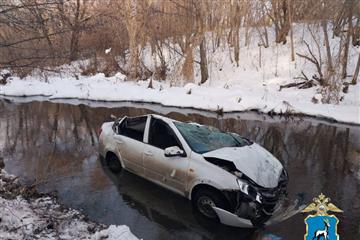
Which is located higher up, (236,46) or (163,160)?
(236,46)

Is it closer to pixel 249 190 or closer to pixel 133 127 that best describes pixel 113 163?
pixel 133 127

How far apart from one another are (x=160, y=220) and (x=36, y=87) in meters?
22.0

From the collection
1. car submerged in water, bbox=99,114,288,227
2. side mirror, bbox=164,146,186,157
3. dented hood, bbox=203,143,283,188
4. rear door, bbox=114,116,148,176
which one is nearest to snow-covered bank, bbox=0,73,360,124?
rear door, bbox=114,116,148,176

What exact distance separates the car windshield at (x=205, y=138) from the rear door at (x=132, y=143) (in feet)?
3.29

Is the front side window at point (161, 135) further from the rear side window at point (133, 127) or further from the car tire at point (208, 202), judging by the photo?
the car tire at point (208, 202)

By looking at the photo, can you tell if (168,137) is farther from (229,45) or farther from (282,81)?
(229,45)

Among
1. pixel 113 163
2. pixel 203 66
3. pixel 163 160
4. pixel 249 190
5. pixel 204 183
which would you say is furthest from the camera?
pixel 203 66

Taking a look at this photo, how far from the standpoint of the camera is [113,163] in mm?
9727

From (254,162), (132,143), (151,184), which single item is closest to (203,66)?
(132,143)

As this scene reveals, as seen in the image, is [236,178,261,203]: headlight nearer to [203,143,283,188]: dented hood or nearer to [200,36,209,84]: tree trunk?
→ [203,143,283,188]: dented hood

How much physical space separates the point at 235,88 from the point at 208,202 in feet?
56.6

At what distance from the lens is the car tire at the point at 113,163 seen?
9594mm

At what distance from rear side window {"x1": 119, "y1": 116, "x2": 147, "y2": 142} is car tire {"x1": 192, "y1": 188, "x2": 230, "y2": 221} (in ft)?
7.27

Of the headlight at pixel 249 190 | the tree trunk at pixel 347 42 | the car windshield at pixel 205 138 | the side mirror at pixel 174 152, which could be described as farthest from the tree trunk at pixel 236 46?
the headlight at pixel 249 190
